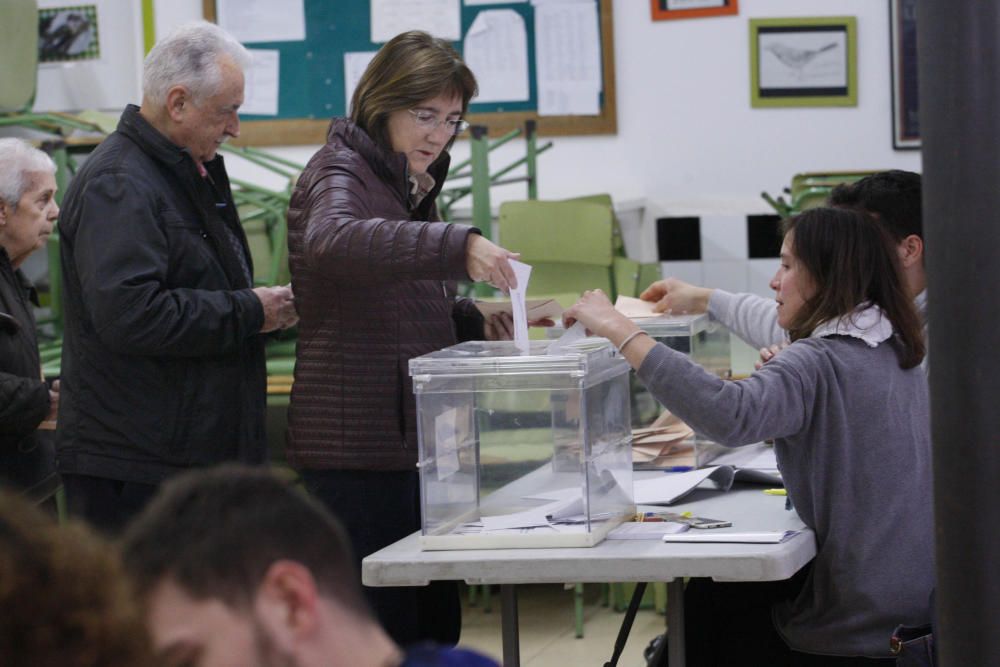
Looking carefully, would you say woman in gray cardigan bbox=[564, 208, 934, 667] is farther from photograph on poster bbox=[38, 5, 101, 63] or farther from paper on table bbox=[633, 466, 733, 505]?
photograph on poster bbox=[38, 5, 101, 63]

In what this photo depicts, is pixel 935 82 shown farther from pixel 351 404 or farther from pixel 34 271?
pixel 34 271

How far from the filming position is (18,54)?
5.22 meters

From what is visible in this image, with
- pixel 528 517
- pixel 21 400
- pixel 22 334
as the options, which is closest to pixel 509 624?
pixel 528 517

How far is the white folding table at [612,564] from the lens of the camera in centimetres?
194

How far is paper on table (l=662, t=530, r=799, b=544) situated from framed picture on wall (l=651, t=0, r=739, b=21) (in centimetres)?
401

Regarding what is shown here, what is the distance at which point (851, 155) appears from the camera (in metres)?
5.64

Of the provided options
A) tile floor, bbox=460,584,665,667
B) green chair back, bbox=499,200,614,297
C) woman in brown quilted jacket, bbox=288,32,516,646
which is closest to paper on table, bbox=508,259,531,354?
woman in brown quilted jacket, bbox=288,32,516,646

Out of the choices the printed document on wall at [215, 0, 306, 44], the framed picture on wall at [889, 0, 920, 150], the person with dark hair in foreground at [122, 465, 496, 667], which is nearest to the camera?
the person with dark hair in foreground at [122, 465, 496, 667]

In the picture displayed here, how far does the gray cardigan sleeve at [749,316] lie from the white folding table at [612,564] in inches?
33.2

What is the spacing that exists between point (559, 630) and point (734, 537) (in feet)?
7.73

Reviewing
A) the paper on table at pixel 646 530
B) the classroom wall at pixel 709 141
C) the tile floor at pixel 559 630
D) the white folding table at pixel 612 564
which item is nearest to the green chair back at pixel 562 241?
the classroom wall at pixel 709 141

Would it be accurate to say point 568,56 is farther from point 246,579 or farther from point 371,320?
point 246,579

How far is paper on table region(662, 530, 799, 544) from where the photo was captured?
2.03 m

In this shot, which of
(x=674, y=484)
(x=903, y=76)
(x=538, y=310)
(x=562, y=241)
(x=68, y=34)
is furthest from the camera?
(x=68, y=34)
